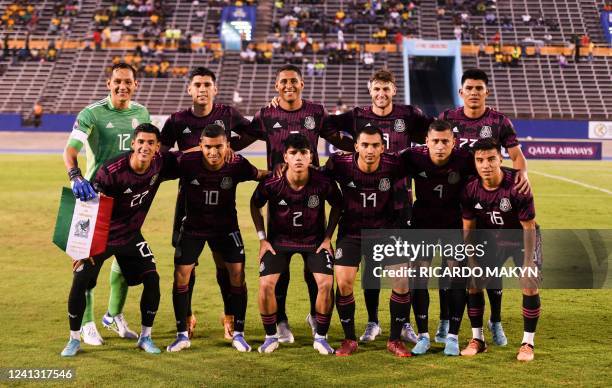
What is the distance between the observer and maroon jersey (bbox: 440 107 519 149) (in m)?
7.48

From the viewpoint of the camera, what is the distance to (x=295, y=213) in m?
7.19

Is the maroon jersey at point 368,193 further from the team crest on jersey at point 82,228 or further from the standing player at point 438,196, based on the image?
the team crest on jersey at point 82,228

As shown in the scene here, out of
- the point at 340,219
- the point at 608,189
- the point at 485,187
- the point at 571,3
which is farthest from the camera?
the point at 571,3

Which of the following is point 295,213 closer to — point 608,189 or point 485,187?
point 485,187

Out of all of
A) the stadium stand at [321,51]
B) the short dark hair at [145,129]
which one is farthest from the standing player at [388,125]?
the stadium stand at [321,51]

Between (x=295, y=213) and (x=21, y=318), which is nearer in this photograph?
(x=295, y=213)

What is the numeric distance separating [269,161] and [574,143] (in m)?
23.1

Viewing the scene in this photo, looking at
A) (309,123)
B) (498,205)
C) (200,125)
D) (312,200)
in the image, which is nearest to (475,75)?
(498,205)

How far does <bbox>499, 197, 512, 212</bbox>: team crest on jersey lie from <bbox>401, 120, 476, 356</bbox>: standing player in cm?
42

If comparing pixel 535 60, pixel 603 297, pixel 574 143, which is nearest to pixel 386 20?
pixel 535 60

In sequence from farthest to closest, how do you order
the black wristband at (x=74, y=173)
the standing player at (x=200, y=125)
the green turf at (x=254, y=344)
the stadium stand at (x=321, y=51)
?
the stadium stand at (x=321, y=51) < the standing player at (x=200, y=125) < the black wristband at (x=74, y=173) < the green turf at (x=254, y=344)

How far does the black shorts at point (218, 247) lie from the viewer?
24.0ft

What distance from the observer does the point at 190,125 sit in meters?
7.75

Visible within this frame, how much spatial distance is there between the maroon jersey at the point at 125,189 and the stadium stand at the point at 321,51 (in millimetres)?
32976
